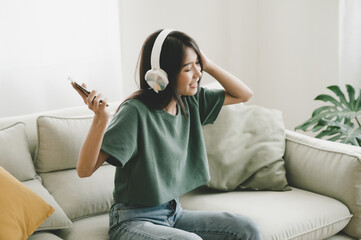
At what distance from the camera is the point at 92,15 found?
259cm

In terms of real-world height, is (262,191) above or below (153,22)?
below

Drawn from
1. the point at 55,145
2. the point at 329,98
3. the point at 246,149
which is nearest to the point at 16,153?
the point at 55,145

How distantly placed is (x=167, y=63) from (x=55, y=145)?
0.66 metres

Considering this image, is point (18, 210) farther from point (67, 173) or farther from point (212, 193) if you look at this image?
point (212, 193)

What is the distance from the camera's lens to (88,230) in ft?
5.55

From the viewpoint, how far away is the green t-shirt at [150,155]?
1400 millimetres

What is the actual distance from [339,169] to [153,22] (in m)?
1.49

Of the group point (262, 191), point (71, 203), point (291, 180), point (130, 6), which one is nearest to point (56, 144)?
point (71, 203)

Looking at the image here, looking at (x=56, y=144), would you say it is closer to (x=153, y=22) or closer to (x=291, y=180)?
(x=291, y=180)

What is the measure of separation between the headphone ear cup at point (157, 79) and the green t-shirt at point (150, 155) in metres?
0.09

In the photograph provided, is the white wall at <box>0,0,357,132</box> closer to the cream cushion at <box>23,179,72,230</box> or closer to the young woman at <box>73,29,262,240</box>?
the cream cushion at <box>23,179,72,230</box>

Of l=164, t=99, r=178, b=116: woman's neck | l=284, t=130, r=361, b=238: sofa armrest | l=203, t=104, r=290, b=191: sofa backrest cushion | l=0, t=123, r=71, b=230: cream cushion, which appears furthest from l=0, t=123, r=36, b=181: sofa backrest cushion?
l=284, t=130, r=361, b=238: sofa armrest

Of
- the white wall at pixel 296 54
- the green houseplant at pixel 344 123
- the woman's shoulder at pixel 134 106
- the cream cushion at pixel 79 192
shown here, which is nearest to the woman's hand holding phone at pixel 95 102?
the woman's shoulder at pixel 134 106

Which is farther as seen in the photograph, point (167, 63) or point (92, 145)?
point (167, 63)
